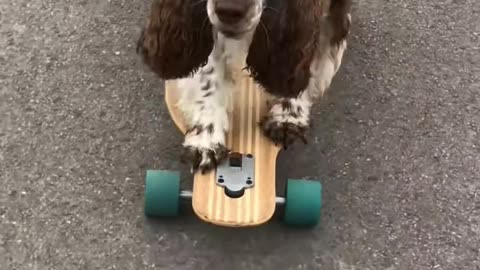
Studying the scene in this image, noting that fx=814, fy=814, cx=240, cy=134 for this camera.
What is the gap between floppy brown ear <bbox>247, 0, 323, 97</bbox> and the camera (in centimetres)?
222

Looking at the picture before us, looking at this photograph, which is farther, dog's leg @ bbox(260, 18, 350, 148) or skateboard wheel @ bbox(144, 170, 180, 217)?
dog's leg @ bbox(260, 18, 350, 148)

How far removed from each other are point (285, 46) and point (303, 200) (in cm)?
47

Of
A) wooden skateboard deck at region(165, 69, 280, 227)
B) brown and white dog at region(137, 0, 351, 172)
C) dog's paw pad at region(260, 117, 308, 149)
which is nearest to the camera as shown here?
brown and white dog at region(137, 0, 351, 172)

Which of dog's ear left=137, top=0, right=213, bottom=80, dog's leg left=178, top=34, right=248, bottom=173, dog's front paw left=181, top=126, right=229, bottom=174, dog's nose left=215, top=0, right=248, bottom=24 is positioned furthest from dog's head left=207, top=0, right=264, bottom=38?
dog's front paw left=181, top=126, right=229, bottom=174

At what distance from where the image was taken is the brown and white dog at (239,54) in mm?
2213

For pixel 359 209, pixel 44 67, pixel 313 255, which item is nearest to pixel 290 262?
pixel 313 255

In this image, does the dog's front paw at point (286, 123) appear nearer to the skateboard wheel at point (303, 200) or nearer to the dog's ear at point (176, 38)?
the skateboard wheel at point (303, 200)

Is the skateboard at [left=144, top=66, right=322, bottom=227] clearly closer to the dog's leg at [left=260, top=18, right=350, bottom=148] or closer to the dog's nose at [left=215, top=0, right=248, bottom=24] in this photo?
the dog's leg at [left=260, top=18, right=350, bottom=148]

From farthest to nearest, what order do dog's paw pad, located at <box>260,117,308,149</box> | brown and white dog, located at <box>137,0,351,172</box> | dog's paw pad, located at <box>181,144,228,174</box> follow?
dog's paw pad, located at <box>260,117,308,149</box> < dog's paw pad, located at <box>181,144,228,174</box> < brown and white dog, located at <box>137,0,351,172</box>

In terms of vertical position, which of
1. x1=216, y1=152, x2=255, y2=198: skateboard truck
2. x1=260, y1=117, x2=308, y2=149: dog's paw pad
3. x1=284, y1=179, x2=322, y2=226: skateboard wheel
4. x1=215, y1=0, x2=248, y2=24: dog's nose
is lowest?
x1=284, y1=179, x2=322, y2=226: skateboard wheel

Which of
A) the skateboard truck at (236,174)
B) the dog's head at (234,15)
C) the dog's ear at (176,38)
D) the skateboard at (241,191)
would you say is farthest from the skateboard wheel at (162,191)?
the dog's head at (234,15)

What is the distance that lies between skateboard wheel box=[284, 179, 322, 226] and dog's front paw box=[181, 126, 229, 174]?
0.23 metres

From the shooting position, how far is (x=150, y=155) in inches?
106

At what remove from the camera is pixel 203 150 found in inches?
97.3
